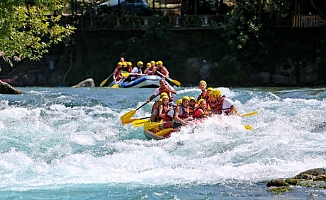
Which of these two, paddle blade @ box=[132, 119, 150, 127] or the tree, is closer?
the tree

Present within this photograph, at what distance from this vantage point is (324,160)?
13102mm

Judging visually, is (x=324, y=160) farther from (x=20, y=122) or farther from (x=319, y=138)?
(x=20, y=122)

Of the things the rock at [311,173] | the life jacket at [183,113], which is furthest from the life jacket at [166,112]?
the rock at [311,173]

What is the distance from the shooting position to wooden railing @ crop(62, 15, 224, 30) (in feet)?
124

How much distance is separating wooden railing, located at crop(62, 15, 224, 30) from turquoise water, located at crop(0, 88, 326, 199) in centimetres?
1614

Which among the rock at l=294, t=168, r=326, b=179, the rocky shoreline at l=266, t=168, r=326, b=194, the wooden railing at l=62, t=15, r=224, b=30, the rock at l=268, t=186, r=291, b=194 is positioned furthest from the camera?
the wooden railing at l=62, t=15, r=224, b=30

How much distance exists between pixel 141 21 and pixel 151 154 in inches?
955

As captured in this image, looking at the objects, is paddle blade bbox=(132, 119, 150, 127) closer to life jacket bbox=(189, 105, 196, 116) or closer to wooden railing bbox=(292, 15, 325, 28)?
life jacket bbox=(189, 105, 196, 116)

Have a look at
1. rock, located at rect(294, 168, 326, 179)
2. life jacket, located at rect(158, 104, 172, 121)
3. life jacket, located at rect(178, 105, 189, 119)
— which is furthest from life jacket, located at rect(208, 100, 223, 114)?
rock, located at rect(294, 168, 326, 179)

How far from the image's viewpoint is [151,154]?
14.8 m

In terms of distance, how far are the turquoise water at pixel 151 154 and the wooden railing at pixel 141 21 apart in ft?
52.9

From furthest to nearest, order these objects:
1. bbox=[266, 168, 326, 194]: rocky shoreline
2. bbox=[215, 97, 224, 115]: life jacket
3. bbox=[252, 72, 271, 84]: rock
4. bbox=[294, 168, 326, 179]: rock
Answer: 1. bbox=[252, 72, 271, 84]: rock
2. bbox=[215, 97, 224, 115]: life jacket
3. bbox=[294, 168, 326, 179]: rock
4. bbox=[266, 168, 326, 194]: rocky shoreline

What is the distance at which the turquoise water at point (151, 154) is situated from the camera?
1159cm

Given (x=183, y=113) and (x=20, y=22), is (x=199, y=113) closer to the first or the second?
(x=183, y=113)
